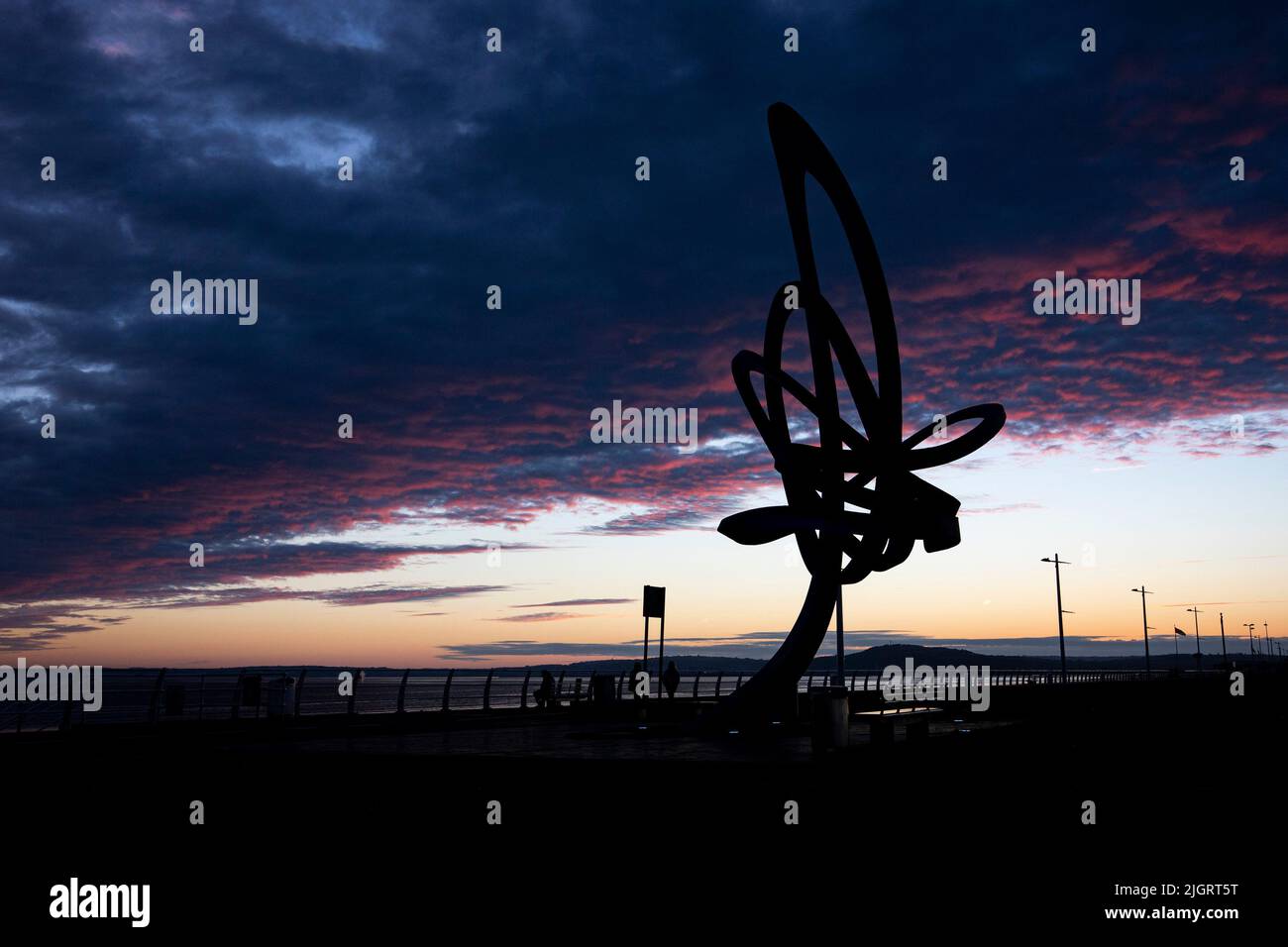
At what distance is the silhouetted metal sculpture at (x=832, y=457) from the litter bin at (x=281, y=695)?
42.9ft

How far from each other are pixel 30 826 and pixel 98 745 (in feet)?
36.5

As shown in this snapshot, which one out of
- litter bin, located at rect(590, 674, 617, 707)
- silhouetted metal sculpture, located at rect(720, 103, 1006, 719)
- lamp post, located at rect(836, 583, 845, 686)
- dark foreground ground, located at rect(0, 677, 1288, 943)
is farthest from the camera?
litter bin, located at rect(590, 674, 617, 707)

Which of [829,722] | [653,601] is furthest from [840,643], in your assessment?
[829,722]

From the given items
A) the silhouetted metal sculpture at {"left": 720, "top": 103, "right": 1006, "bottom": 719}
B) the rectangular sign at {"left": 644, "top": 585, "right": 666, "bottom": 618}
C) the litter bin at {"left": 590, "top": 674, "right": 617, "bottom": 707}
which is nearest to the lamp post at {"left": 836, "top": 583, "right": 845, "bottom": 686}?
the silhouetted metal sculpture at {"left": 720, "top": 103, "right": 1006, "bottom": 719}

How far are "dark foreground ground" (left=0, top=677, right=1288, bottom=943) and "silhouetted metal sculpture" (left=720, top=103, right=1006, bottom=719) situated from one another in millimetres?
5807

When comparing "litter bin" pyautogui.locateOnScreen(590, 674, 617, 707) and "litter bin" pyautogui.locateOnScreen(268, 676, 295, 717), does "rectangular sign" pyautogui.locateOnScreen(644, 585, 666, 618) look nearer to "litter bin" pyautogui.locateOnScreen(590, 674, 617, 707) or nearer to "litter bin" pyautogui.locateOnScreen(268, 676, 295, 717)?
"litter bin" pyautogui.locateOnScreen(590, 674, 617, 707)

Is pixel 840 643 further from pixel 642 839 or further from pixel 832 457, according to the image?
pixel 642 839

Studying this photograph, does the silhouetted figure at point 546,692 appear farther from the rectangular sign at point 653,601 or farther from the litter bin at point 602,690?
the rectangular sign at point 653,601

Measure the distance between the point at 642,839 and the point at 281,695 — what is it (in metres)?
21.9

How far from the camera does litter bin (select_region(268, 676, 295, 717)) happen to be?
1137 inches

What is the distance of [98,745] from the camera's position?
2052 cm

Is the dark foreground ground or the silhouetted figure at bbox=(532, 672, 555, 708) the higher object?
the dark foreground ground
